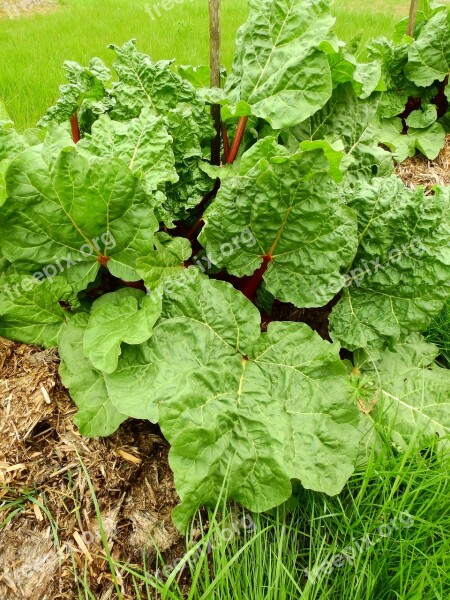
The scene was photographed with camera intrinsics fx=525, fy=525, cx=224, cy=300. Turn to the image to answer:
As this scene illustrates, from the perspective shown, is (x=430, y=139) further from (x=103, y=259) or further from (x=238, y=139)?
(x=103, y=259)

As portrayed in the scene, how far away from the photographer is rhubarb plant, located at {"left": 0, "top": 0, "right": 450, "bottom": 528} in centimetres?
177

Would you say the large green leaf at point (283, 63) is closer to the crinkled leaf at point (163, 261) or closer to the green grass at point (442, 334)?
the crinkled leaf at point (163, 261)

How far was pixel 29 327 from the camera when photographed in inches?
79.0

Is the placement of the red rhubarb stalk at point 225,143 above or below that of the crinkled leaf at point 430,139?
above

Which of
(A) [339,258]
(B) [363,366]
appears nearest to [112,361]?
(A) [339,258]

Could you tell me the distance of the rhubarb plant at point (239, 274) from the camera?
177 centimetres

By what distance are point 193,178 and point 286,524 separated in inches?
58.4

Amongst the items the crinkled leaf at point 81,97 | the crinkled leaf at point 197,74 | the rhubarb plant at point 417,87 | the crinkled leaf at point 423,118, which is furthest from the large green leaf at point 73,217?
the crinkled leaf at point 423,118

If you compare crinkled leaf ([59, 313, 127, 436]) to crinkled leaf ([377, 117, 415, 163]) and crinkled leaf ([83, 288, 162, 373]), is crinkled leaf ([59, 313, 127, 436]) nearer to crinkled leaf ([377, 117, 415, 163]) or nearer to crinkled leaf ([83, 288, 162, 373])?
crinkled leaf ([83, 288, 162, 373])

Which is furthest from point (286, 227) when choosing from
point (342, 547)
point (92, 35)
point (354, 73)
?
point (92, 35)

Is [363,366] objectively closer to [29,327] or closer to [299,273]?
[299,273]

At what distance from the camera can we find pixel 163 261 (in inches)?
80.5

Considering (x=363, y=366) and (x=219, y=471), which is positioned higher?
(x=219, y=471)

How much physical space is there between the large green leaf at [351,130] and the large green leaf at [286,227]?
526 mm
